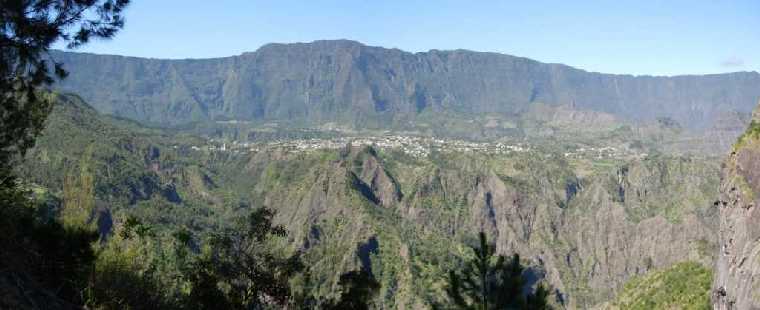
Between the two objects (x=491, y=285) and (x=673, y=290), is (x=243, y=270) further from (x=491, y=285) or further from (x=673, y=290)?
(x=673, y=290)

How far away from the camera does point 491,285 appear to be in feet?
69.4

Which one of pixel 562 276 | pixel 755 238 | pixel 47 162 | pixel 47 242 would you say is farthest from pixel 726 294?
pixel 47 162

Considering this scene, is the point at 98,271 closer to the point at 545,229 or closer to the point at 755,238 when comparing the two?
the point at 755,238

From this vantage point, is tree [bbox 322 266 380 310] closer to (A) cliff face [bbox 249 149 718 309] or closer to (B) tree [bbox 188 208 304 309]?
(B) tree [bbox 188 208 304 309]

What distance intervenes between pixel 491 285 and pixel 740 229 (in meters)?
54.7

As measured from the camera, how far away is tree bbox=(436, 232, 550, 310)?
20109 millimetres

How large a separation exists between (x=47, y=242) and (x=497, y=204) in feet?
567

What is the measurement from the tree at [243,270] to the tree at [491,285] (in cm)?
660

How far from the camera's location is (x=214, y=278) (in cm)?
2230

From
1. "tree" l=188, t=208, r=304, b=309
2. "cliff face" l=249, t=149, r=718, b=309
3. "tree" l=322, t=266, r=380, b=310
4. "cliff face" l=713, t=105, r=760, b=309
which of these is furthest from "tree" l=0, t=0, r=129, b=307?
"cliff face" l=249, t=149, r=718, b=309

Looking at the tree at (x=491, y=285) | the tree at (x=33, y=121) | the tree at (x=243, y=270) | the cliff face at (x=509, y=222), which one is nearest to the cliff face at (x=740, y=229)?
the tree at (x=491, y=285)

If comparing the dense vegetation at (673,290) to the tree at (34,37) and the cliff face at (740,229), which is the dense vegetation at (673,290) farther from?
the tree at (34,37)

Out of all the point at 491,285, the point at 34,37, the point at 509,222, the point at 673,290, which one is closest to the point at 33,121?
the point at 34,37

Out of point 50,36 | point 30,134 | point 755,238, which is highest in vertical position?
point 50,36
